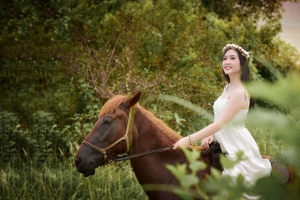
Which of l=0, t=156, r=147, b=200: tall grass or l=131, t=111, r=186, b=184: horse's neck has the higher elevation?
l=131, t=111, r=186, b=184: horse's neck

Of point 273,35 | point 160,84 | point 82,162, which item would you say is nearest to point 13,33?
point 160,84

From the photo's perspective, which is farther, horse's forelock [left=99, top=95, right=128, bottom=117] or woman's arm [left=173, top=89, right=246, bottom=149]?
horse's forelock [left=99, top=95, right=128, bottom=117]

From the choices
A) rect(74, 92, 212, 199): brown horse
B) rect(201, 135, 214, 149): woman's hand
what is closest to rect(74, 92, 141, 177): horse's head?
rect(74, 92, 212, 199): brown horse

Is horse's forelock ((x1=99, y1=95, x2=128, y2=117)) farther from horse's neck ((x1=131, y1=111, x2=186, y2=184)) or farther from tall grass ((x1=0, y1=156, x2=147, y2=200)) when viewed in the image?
tall grass ((x1=0, y1=156, x2=147, y2=200))

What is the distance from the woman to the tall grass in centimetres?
214

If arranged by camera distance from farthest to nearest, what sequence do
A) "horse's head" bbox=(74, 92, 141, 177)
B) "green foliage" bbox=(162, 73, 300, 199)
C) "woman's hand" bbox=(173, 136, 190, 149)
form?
1. "horse's head" bbox=(74, 92, 141, 177)
2. "woman's hand" bbox=(173, 136, 190, 149)
3. "green foliage" bbox=(162, 73, 300, 199)

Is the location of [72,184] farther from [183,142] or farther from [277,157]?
[277,157]

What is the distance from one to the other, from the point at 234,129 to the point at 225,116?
0.12m

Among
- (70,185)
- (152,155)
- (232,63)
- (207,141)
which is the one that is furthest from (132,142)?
(70,185)

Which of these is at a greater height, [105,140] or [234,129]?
[234,129]

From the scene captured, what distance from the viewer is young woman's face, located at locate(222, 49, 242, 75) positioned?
3.29m

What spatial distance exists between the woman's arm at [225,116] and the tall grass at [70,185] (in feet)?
7.56

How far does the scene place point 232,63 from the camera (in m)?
3.30

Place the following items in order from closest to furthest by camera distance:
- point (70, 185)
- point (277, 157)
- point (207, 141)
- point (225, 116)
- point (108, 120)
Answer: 1. point (277, 157)
2. point (225, 116)
3. point (108, 120)
4. point (207, 141)
5. point (70, 185)
